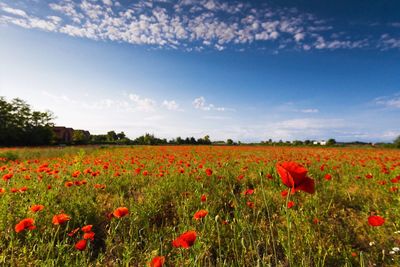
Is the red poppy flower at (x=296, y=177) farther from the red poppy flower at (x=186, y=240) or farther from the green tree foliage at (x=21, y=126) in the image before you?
the green tree foliage at (x=21, y=126)

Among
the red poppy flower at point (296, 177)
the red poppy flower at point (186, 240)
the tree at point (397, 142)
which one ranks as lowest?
the red poppy flower at point (186, 240)

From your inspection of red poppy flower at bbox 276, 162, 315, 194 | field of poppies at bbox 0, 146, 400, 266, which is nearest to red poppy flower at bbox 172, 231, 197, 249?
field of poppies at bbox 0, 146, 400, 266

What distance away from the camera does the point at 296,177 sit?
125 cm

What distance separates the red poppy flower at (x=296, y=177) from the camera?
1.24 meters

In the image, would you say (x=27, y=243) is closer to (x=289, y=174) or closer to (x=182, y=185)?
(x=182, y=185)

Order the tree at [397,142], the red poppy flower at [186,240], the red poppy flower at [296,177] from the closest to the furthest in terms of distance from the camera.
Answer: the red poppy flower at [296,177], the red poppy flower at [186,240], the tree at [397,142]

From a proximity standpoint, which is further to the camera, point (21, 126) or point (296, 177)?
point (21, 126)

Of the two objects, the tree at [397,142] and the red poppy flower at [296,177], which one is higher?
the tree at [397,142]

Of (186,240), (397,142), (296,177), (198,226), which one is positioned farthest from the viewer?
(397,142)

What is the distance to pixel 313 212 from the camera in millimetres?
3625

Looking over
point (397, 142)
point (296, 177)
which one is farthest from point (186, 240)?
point (397, 142)

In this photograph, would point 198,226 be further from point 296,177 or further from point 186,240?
point 296,177

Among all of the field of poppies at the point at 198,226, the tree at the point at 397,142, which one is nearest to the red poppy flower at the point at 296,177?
the field of poppies at the point at 198,226

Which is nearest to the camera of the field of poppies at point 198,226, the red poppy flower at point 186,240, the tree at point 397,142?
the red poppy flower at point 186,240
